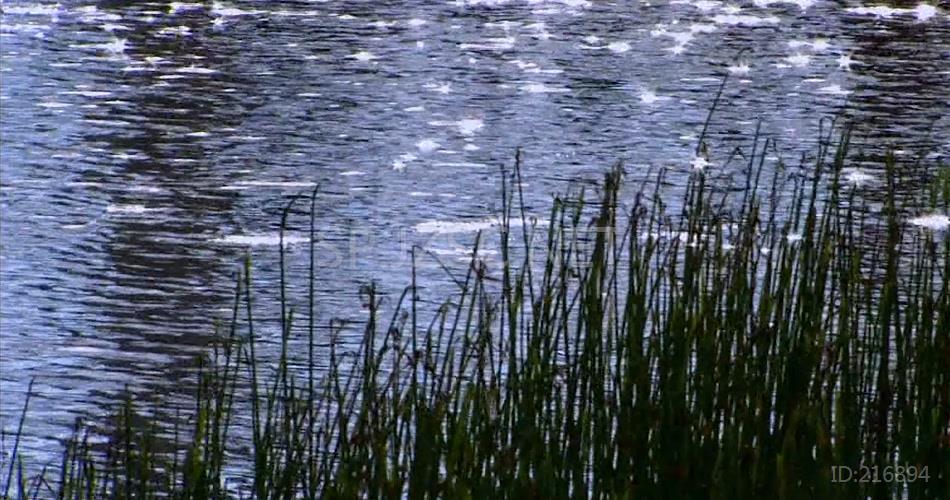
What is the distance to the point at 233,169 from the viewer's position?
19.8ft

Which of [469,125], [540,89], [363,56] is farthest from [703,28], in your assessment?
[469,125]

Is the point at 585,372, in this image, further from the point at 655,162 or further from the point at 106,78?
the point at 106,78

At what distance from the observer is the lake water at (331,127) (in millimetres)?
4398

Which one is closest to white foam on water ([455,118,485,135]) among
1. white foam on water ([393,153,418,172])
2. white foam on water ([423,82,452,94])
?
white foam on water ([393,153,418,172])

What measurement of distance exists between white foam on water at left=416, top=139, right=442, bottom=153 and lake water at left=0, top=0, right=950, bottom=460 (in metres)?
0.01

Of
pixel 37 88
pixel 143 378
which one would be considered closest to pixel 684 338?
pixel 143 378

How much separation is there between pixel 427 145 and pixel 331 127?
550 millimetres

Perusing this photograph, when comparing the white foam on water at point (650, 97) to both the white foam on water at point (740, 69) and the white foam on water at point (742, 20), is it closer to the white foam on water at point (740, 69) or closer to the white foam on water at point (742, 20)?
the white foam on water at point (740, 69)

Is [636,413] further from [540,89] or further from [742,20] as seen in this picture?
[742,20]

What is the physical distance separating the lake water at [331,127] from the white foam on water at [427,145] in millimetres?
11

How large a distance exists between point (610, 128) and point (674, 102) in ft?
2.23

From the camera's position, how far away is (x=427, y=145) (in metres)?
6.41

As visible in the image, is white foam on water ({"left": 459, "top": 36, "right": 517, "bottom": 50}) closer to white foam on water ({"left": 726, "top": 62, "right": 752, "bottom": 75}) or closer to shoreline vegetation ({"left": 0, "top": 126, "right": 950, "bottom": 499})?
white foam on water ({"left": 726, "top": 62, "right": 752, "bottom": 75})

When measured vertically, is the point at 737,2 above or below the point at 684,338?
below
